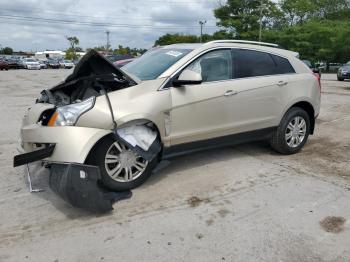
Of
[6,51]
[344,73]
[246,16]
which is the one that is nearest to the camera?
[344,73]

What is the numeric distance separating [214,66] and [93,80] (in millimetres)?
1575

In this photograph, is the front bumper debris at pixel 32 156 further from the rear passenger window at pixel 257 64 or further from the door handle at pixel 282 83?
the door handle at pixel 282 83

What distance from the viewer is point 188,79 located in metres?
4.17

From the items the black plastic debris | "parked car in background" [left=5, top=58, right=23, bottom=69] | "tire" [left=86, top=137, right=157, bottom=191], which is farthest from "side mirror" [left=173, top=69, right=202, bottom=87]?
"parked car in background" [left=5, top=58, right=23, bottom=69]

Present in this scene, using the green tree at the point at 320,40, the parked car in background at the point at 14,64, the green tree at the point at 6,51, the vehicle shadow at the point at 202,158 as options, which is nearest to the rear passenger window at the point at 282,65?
the vehicle shadow at the point at 202,158

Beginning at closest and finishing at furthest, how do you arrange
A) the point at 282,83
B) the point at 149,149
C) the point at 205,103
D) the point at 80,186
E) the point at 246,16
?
the point at 80,186 → the point at 149,149 → the point at 205,103 → the point at 282,83 → the point at 246,16

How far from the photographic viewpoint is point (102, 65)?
405cm

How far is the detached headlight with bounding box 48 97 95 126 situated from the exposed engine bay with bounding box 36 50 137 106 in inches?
7.8

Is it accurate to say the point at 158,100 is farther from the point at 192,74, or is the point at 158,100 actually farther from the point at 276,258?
the point at 276,258

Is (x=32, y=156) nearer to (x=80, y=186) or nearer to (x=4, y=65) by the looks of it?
A: (x=80, y=186)

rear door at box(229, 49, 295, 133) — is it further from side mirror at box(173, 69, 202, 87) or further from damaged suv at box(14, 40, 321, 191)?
side mirror at box(173, 69, 202, 87)

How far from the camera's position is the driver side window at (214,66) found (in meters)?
4.54

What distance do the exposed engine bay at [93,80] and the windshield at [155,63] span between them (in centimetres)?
42

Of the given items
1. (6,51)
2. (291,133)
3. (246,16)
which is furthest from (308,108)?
(6,51)
